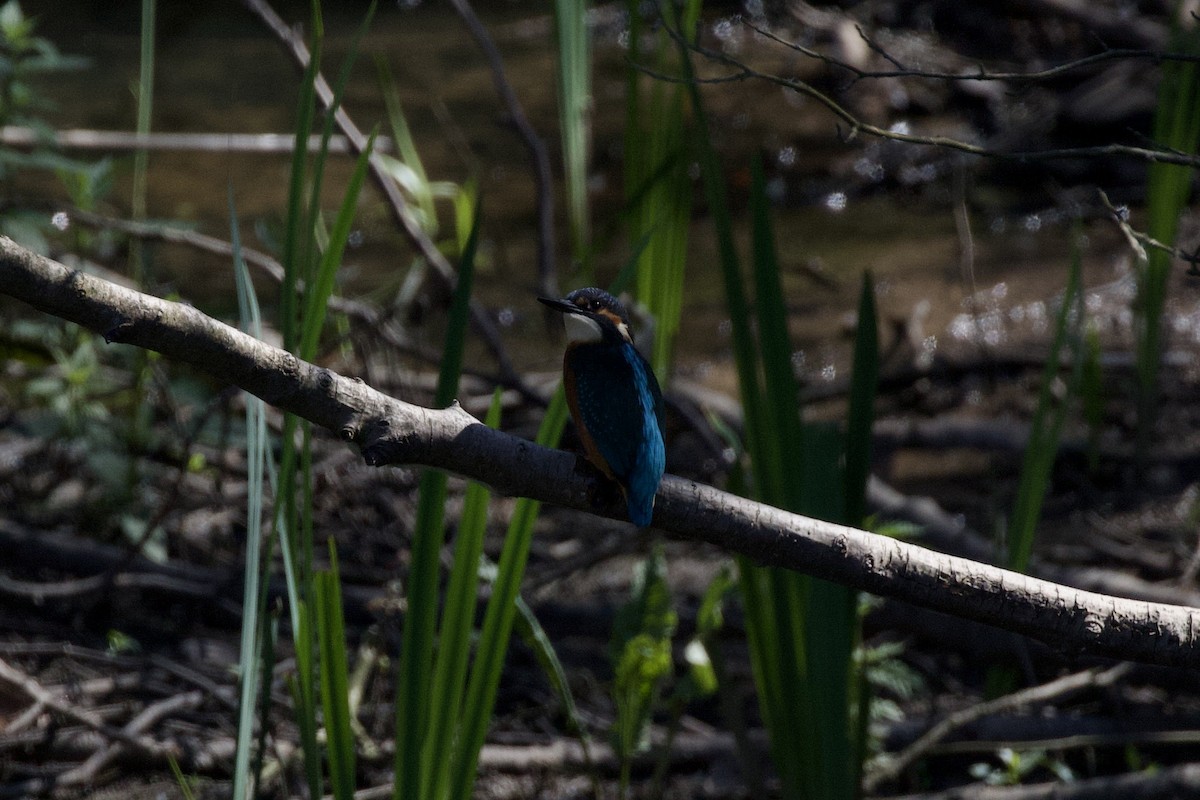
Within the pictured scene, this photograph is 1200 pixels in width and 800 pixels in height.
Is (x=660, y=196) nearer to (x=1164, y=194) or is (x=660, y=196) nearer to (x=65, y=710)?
(x=1164, y=194)

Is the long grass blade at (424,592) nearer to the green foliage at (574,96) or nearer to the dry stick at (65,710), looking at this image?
the dry stick at (65,710)

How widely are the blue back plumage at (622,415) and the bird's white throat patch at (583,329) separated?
12 cm

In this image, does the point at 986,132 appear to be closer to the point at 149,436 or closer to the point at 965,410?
the point at 965,410

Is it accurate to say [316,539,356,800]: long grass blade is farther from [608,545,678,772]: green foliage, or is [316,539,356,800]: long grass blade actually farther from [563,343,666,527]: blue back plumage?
[608,545,678,772]: green foliage

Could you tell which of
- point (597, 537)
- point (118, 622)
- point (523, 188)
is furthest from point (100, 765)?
point (523, 188)

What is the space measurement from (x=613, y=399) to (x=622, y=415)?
0.07 meters

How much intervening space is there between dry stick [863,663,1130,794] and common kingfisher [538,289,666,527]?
3.45ft

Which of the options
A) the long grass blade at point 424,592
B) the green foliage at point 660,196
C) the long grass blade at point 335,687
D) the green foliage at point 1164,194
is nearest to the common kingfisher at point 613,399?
the long grass blade at point 424,592

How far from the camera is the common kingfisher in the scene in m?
1.73

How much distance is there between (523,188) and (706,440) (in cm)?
451

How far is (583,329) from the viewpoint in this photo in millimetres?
2385

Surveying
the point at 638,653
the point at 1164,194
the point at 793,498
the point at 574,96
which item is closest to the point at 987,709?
the point at 638,653

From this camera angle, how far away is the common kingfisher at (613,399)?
5.67 ft

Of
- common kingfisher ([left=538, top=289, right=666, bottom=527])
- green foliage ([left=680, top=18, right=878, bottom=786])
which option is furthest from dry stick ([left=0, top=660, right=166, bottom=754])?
green foliage ([left=680, top=18, right=878, bottom=786])
